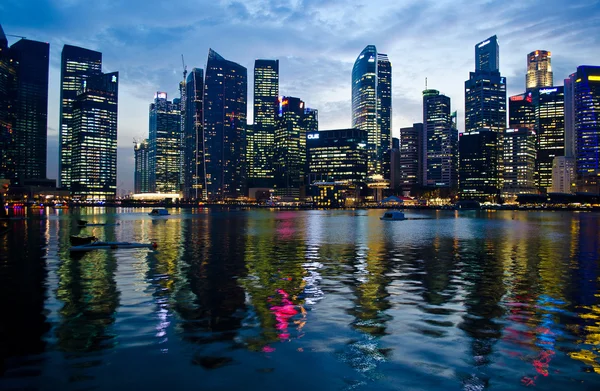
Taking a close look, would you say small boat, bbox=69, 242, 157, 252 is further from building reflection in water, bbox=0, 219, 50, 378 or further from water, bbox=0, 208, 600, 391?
water, bbox=0, 208, 600, 391

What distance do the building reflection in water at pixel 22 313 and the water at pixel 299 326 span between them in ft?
0.34

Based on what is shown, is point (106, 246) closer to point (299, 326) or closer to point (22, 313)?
point (22, 313)

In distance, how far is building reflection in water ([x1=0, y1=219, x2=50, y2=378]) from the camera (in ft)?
49.4

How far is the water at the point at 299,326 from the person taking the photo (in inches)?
535

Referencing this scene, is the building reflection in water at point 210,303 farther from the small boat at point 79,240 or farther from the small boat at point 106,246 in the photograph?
the small boat at point 79,240

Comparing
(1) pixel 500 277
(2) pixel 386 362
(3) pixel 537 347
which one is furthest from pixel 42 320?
(1) pixel 500 277

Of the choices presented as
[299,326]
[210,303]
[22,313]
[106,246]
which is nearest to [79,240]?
[106,246]

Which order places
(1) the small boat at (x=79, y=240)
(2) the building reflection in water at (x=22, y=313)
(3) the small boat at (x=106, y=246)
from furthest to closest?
(1) the small boat at (x=79, y=240), (3) the small boat at (x=106, y=246), (2) the building reflection in water at (x=22, y=313)

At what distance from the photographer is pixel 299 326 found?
62.4 ft

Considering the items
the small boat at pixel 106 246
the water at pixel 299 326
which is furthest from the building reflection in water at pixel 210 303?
the small boat at pixel 106 246

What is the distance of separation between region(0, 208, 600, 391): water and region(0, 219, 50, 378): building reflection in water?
0.10m

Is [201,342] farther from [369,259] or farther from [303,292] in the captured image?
[369,259]

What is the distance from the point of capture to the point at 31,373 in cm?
1383

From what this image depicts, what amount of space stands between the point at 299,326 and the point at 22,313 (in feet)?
42.5
